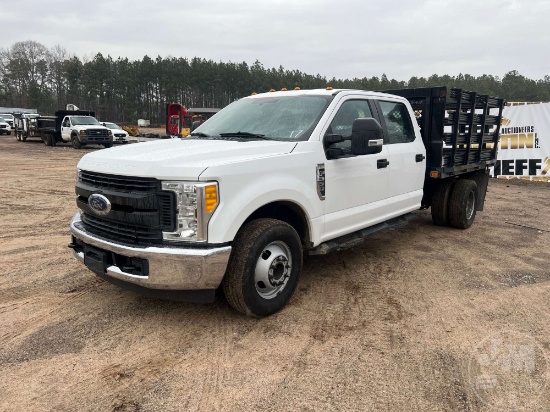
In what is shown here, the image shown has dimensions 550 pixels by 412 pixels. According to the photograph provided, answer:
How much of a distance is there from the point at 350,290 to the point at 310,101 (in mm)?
1973

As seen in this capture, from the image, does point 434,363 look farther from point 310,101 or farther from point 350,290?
point 310,101

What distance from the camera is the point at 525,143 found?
13.1m

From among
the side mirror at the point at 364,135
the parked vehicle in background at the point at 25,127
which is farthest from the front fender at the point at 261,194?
the parked vehicle in background at the point at 25,127

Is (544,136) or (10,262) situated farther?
(544,136)

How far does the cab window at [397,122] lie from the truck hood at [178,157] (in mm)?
1767

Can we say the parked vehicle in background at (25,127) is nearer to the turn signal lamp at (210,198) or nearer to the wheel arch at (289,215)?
the wheel arch at (289,215)

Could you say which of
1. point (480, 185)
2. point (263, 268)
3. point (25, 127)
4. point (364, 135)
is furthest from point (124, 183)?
point (25, 127)

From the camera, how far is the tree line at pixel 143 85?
75.2 m

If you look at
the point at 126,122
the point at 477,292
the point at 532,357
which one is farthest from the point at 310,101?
the point at 126,122

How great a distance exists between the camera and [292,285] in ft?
12.6

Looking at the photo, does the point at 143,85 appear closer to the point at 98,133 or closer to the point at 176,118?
the point at 176,118

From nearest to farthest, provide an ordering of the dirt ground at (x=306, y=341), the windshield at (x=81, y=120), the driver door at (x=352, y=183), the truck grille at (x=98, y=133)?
the dirt ground at (x=306, y=341), the driver door at (x=352, y=183), the truck grille at (x=98, y=133), the windshield at (x=81, y=120)

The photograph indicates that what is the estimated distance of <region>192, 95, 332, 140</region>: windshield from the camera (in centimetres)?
411

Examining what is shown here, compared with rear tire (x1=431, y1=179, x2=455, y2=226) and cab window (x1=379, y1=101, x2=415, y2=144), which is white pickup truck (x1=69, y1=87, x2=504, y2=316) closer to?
cab window (x1=379, y1=101, x2=415, y2=144)
